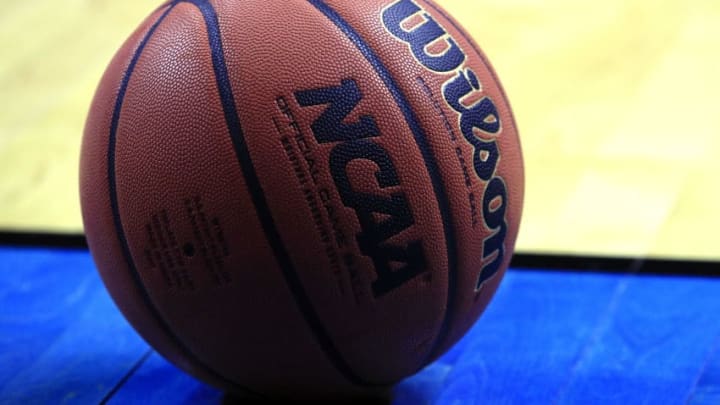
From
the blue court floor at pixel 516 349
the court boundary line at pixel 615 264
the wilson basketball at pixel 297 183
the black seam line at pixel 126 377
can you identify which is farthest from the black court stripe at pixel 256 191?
the court boundary line at pixel 615 264

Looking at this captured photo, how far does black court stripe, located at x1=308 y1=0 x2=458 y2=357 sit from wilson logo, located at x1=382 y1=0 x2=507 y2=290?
0.18ft

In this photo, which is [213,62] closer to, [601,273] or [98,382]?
[98,382]

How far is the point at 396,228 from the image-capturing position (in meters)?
1.46

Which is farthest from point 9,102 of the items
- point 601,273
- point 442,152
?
point 442,152

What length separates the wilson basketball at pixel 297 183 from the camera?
1.43 m

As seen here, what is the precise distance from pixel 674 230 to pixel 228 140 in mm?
1106

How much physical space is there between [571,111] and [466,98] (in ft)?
4.14

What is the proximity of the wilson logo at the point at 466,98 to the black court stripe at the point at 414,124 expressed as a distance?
0.06 metres

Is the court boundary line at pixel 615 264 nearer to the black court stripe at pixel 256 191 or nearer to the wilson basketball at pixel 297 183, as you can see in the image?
the wilson basketball at pixel 297 183

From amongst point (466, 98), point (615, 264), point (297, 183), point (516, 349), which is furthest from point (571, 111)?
point (297, 183)

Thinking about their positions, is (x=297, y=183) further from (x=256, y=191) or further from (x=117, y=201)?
(x=117, y=201)

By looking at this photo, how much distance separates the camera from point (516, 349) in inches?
74.2

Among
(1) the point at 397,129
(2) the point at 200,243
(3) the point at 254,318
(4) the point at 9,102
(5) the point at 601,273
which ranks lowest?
(4) the point at 9,102

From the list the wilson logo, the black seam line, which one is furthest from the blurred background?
the wilson logo
